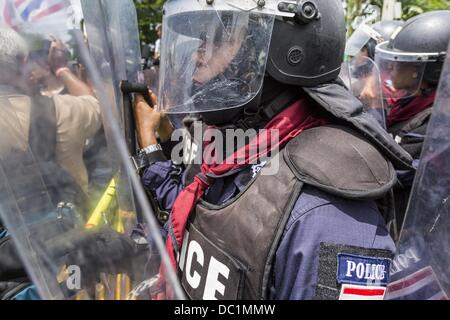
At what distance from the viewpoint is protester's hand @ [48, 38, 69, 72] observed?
0.96m

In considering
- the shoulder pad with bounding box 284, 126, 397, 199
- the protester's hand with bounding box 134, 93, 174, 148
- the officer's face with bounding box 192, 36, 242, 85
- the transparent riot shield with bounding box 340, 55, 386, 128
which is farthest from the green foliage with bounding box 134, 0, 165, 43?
Answer: the shoulder pad with bounding box 284, 126, 397, 199

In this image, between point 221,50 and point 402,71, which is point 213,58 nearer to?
point 221,50

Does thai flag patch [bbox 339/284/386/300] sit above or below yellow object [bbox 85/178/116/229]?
below

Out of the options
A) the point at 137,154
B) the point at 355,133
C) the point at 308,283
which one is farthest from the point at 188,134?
the point at 308,283

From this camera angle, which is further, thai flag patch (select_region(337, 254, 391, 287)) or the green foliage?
the green foliage

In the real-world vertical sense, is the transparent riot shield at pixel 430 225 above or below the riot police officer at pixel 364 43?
above

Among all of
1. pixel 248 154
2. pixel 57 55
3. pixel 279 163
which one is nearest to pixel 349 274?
pixel 279 163

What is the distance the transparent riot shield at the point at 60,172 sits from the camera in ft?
2.78

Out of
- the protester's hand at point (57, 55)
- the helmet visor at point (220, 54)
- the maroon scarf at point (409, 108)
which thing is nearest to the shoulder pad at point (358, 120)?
the helmet visor at point (220, 54)

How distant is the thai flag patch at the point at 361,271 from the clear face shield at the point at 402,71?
2.24 m

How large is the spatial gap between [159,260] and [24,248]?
284 millimetres

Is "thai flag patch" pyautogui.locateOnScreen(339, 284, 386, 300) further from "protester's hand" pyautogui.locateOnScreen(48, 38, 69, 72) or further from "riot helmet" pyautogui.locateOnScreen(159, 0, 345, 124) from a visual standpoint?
"protester's hand" pyautogui.locateOnScreen(48, 38, 69, 72)

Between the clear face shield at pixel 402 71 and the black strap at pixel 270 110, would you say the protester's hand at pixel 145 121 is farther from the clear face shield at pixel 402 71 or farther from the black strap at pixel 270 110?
the clear face shield at pixel 402 71

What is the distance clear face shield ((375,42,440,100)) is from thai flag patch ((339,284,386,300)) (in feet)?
7.50
